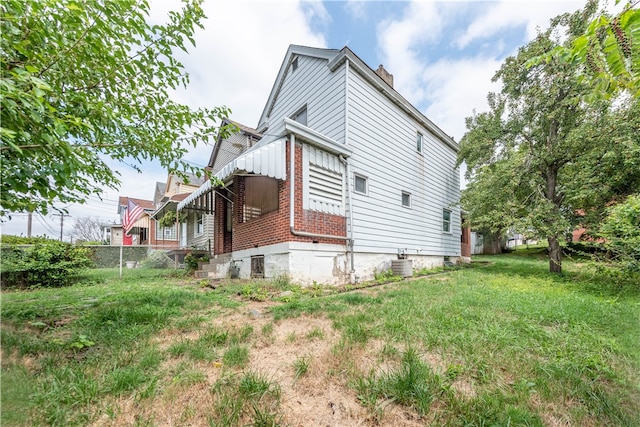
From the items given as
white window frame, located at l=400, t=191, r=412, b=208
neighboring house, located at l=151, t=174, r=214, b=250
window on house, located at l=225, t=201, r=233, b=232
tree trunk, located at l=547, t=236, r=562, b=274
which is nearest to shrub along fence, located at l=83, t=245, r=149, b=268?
neighboring house, located at l=151, t=174, r=214, b=250

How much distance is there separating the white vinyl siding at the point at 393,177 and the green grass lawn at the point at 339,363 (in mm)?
4651

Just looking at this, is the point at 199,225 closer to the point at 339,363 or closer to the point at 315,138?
the point at 315,138

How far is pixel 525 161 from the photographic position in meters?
9.43

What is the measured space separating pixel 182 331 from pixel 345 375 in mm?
2259

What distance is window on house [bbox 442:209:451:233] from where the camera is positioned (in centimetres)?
1280

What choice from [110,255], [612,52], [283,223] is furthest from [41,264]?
[612,52]

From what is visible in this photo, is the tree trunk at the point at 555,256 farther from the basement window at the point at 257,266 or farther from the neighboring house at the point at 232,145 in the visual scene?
the neighboring house at the point at 232,145

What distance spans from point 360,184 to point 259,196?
3.32 m

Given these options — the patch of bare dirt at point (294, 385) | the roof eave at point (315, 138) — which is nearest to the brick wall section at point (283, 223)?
the roof eave at point (315, 138)

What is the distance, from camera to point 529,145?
971 centimetres

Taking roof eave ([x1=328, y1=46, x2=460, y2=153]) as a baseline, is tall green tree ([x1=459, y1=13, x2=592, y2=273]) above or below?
below

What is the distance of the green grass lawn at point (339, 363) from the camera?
180 cm

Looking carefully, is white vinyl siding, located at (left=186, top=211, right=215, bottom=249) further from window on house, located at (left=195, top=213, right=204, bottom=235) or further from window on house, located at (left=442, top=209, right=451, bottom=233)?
window on house, located at (left=442, top=209, right=451, bottom=233)

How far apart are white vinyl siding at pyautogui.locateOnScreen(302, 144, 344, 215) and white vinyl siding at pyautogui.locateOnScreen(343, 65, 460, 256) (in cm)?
64
